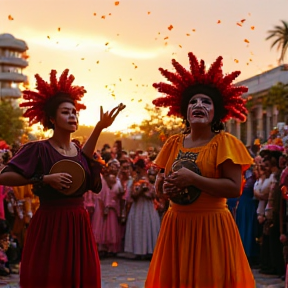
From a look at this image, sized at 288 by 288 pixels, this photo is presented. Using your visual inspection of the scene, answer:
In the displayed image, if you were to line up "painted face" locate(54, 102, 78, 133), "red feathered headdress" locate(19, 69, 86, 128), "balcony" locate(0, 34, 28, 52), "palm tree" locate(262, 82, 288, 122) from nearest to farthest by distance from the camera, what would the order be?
"painted face" locate(54, 102, 78, 133), "red feathered headdress" locate(19, 69, 86, 128), "palm tree" locate(262, 82, 288, 122), "balcony" locate(0, 34, 28, 52)

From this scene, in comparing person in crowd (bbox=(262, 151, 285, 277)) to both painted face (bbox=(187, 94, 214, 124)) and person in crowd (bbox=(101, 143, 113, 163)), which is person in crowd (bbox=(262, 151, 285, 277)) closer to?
painted face (bbox=(187, 94, 214, 124))

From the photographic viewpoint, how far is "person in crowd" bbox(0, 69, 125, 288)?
5980 millimetres

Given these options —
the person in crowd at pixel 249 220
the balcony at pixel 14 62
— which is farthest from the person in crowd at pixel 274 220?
the balcony at pixel 14 62

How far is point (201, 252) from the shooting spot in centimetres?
561

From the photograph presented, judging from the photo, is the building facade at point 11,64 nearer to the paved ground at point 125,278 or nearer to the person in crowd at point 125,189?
the person in crowd at point 125,189

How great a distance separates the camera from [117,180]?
13.6 meters

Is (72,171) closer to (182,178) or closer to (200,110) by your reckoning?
(182,178)

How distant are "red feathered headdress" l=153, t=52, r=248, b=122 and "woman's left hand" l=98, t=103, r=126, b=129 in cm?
46

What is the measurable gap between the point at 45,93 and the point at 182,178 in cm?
181

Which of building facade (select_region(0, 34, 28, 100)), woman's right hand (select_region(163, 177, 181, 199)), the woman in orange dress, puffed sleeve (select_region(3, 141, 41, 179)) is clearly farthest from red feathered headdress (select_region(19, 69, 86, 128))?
building facade (select_region(0, 34, 28, 100))

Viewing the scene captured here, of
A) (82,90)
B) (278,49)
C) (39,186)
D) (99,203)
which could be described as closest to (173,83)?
(82,90)

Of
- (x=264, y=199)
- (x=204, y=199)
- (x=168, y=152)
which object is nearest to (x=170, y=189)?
(x=204, y=199)

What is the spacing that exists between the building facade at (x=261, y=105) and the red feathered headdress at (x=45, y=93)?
84.9ft

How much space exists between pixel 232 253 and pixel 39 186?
1.81 metres
